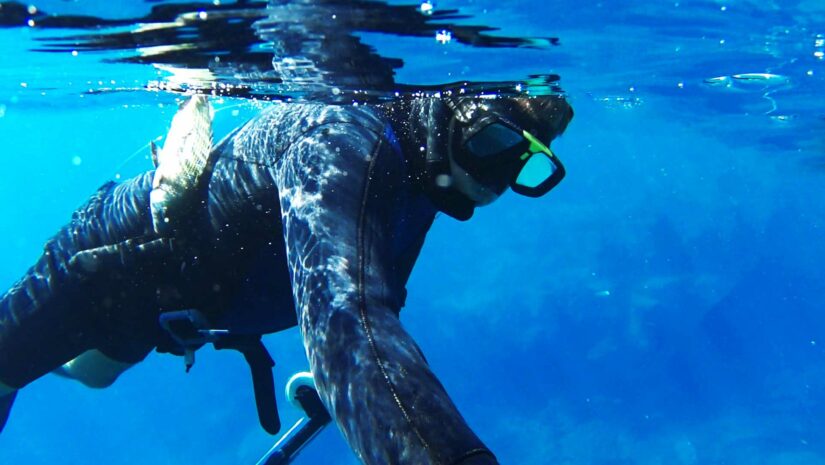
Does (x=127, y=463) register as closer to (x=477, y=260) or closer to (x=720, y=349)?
(x=477, y=260)


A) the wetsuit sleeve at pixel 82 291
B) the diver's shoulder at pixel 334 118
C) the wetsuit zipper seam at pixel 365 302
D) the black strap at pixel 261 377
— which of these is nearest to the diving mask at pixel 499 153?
the diver's shoulder at pixel 334 118

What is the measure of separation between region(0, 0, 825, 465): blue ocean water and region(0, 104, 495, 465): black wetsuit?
19.1ft

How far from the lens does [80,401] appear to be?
3341cm

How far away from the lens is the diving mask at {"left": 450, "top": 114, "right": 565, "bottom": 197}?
10.00 ft

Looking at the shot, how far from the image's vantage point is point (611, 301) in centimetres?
2681

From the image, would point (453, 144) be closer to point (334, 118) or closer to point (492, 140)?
point (492, 140)

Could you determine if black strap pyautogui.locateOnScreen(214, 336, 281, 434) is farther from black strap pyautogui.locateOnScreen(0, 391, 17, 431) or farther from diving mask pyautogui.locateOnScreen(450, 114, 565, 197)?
black strap pyautogui.locateOnScreen(0, 391, 17, 431)

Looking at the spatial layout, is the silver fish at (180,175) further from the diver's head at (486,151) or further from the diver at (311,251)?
the diver's head at (486,151)

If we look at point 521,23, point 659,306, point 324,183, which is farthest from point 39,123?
point 659,306

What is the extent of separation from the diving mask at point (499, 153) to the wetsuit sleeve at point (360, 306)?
0.54 meters

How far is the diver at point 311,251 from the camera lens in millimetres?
1855

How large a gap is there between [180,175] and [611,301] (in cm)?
2569

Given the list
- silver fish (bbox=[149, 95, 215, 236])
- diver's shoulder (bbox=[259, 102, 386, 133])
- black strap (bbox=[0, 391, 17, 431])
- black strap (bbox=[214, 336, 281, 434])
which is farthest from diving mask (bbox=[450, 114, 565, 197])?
black strap (bbox=[0, 391, 17, 431])

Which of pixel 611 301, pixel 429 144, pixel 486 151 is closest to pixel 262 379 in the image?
pixel 429 144
